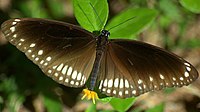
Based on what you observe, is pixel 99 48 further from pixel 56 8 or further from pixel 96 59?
pixel 56 8

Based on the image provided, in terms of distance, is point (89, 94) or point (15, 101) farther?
point (15, 101)

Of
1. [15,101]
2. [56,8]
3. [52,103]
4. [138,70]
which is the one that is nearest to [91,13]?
[138,70]

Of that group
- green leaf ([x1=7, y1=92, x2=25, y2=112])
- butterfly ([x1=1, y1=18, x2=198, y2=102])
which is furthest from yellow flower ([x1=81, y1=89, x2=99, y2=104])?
green leaf ([x1=7, y1=92, x2=25, y2=112])

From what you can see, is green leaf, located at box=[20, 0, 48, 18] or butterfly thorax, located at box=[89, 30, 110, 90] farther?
green leaf, located at box=[20, 0, 48, 18]

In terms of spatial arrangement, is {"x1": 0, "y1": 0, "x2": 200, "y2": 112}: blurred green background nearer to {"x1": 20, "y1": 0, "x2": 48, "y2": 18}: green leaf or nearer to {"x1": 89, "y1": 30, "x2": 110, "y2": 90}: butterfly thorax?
{"x1": 20, "y1": 0, "x2": 48, "y2": 18}: green leaf

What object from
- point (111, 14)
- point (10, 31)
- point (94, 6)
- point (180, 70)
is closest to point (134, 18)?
point (94, 6)
